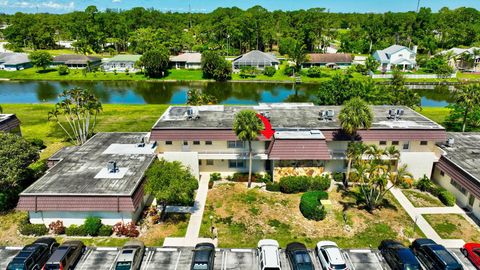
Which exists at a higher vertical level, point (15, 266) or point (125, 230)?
point (15, 266)

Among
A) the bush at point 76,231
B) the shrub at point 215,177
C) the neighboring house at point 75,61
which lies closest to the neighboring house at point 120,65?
the neighboring house at point 75,61

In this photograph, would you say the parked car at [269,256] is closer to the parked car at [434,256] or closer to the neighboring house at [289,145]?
the parked car at [434,256]

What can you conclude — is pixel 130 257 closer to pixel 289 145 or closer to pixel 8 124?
pixel 289 145

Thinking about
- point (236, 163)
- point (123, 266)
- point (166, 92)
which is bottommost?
point (123, 266)

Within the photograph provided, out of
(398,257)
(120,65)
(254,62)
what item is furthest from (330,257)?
(120,65)

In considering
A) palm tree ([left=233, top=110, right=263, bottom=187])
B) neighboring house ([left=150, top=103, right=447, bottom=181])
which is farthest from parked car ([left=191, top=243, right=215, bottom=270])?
neighboring house ([left=150, top=103, right=447, bottom=181])

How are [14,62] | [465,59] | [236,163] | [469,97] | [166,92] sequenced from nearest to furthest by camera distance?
[236,163] → [469,97] → [166,92] → [465,59] → [14,62]
